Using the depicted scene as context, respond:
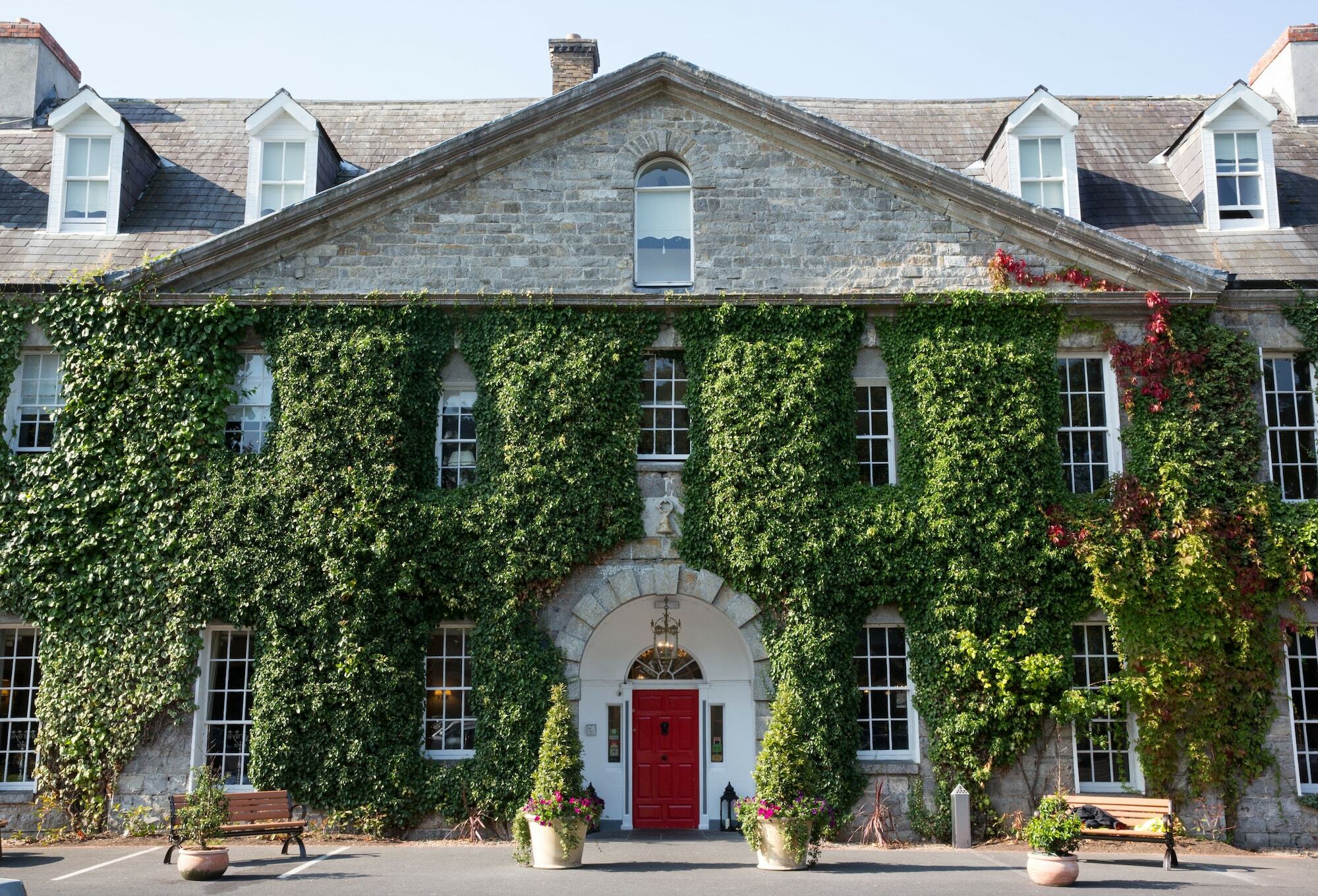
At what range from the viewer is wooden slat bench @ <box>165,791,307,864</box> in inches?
536

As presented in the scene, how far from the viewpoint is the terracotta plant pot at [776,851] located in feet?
43.6

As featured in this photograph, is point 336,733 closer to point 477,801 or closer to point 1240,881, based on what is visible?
point 477,801

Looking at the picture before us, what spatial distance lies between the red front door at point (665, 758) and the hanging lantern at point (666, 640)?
473 mm

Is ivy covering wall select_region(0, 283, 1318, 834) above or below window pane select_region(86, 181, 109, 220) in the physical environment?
below

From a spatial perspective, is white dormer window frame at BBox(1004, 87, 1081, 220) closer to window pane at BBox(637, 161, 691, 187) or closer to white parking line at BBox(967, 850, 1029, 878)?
window pane at BBox(637, 161, 691, 187)

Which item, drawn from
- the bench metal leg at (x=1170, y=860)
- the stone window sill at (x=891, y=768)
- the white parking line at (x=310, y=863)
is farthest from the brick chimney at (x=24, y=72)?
the bench metal leg at (x=1170, y=860)

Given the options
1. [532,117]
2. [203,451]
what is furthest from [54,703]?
[532,117]

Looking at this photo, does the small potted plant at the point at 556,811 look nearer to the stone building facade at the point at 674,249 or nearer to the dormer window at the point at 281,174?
the stone building facade at the point at 674,249

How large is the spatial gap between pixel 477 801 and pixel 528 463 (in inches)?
180

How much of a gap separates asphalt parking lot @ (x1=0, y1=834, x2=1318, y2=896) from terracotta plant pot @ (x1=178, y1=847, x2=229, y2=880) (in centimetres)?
15

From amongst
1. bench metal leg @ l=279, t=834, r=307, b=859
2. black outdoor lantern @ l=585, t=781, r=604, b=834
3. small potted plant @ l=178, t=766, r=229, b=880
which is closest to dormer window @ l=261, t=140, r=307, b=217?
small potted plant @ l=178, t=766, r=229, b=880

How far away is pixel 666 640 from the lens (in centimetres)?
1750

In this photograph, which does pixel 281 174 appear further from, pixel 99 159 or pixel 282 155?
pixel 99 159

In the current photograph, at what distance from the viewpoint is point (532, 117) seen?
1678 centimetres
